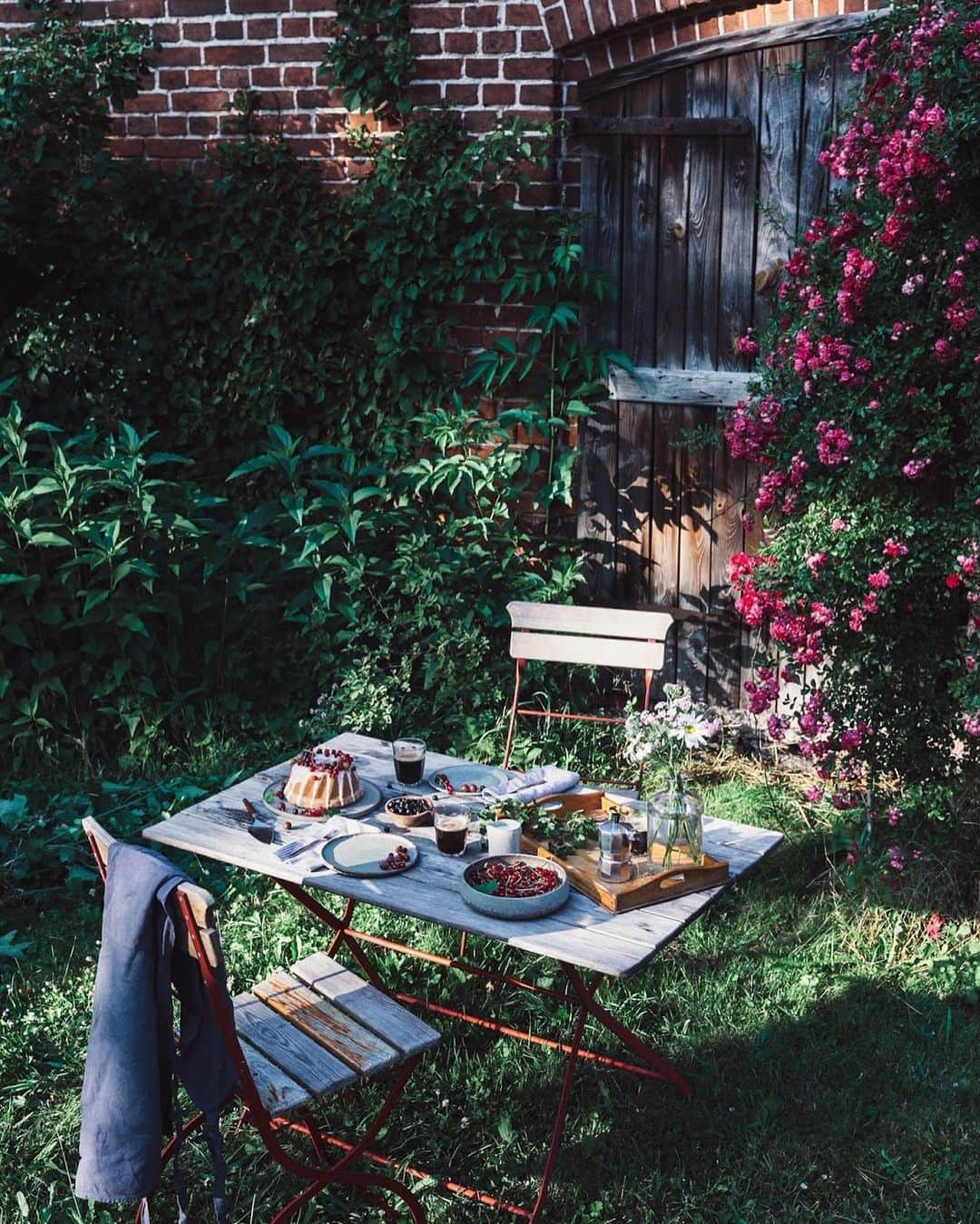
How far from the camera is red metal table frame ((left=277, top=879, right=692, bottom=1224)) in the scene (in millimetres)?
2928

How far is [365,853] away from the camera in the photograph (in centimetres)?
293

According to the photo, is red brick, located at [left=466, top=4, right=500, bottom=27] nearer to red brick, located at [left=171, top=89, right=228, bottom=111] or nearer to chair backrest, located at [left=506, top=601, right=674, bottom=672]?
red brick, located at [left=171, top=89, right=228, bottom=111]

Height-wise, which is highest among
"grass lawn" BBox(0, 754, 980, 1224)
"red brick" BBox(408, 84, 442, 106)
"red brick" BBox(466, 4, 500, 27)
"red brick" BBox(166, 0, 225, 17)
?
"red brick" BBox(166, 0, 225, 17)

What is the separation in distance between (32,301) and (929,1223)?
16.8 feet

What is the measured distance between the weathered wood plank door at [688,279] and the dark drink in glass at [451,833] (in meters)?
2.34

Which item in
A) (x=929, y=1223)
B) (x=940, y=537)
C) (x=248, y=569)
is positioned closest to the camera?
(x=929, y=1223)

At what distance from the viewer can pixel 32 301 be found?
19.5ft

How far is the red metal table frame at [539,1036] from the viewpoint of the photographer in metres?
2.93

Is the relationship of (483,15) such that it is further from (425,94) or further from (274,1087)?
(274,1087)

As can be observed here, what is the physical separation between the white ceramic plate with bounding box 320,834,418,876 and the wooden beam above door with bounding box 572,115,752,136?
3130 mm

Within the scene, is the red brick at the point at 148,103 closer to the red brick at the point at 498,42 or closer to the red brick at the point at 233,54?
the red brick at the point at 233,54

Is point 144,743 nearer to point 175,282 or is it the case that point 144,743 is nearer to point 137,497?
point 137,497

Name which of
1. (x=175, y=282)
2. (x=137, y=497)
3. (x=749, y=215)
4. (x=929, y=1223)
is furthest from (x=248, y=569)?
(x=929, y=1223)

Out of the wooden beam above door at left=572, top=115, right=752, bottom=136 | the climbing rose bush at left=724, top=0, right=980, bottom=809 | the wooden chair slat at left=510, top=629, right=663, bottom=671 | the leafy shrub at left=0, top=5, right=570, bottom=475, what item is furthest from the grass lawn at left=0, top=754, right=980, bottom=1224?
the wooden beam above door at left=572, top=115, right=752, bottom=136
